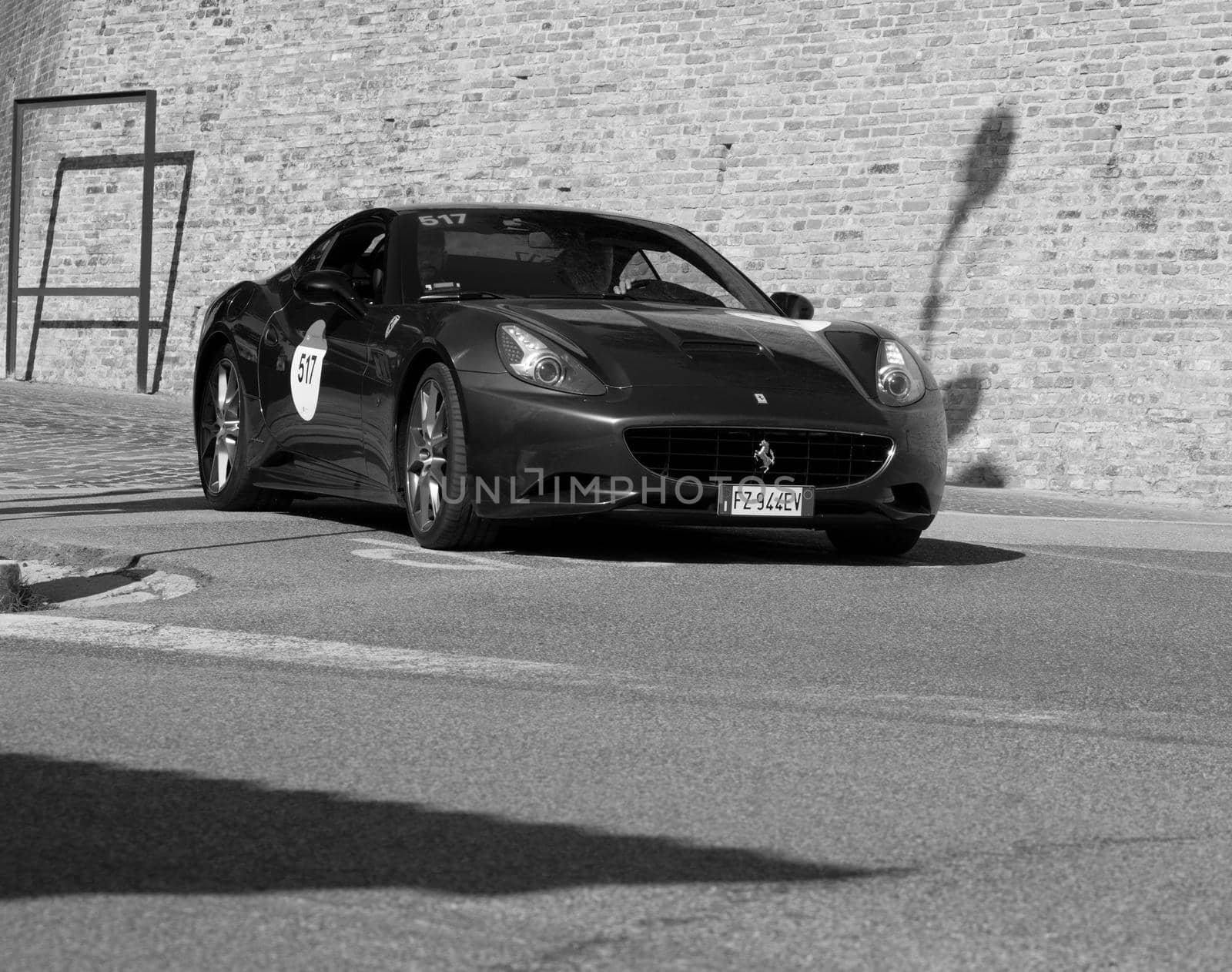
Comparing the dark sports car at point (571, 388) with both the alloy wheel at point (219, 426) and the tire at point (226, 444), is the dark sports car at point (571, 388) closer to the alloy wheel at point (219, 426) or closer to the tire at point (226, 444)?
the tire at point (226, 444)

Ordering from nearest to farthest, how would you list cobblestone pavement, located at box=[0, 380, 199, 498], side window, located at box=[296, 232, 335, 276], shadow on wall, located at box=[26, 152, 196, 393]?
side window, located at box=[296, 232, 335, 276] → cobblestone pavement, located at box=[0, 380, 199, 498] → shadow on wall, located at box=[26, 152, 196, 393]

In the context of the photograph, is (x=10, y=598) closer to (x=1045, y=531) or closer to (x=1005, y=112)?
(x=1045, y=531)

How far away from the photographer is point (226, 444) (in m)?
9.54

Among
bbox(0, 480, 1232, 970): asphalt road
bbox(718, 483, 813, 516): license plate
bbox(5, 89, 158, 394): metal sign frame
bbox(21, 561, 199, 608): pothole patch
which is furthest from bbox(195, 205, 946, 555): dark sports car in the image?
bbox(5, 89, 158, 394): metal sign frame

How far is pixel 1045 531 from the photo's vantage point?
→ 1027 centimetres

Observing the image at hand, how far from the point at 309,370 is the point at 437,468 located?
1264 millimetres

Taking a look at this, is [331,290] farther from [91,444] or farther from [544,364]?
[91,444]

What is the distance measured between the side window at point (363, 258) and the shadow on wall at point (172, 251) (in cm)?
1696

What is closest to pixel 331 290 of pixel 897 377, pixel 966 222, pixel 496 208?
pixel 496 208

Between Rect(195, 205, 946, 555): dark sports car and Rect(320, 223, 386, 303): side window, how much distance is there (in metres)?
0.01

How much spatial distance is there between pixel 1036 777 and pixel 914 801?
14.5 inches

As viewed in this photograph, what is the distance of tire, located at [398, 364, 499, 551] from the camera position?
7453mm

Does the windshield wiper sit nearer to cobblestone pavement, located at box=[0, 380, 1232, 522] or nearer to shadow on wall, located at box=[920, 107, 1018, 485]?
cobblestone pavement, located at box=[0, 380, 1232, 522]

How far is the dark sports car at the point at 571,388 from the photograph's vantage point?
7.26 meters
